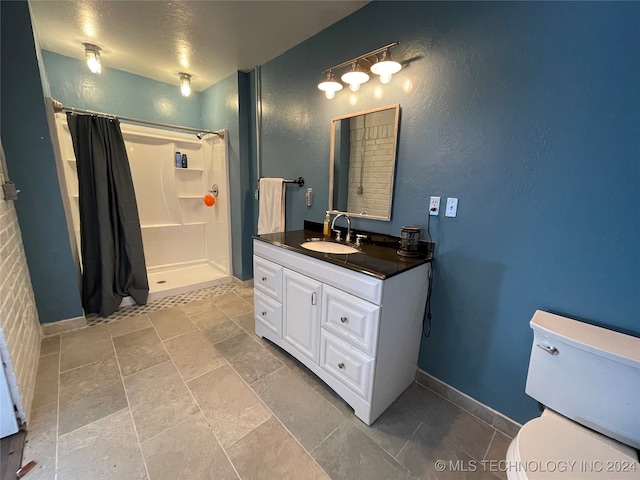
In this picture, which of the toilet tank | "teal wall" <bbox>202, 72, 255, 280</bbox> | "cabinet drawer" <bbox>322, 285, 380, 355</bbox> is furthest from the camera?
"teal wall" <bbox>202, 72, 255, 280</bbox>

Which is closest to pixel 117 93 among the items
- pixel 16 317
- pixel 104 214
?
pixel 104 214

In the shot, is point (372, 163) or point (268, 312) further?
point (268, 312)

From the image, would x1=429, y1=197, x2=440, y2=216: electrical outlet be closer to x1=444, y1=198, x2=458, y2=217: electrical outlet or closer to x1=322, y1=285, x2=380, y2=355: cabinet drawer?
x1=444, y1=198, x2=458, y2=217: electrical outlet

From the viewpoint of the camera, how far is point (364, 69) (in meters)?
1.70

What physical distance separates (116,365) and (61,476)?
733 mm

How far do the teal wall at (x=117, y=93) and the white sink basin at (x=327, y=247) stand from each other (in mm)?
2693

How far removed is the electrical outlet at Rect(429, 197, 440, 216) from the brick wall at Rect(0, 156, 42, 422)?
2.20 metres

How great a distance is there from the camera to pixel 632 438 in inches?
35.3

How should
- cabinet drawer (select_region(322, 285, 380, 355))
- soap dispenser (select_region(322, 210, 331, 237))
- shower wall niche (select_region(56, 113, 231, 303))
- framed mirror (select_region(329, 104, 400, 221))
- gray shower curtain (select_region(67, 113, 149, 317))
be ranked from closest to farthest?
cabinet drawer (select_region(322, 285, 380, 355)), framed mirror (select_region(329, 104, 400, 221)), soap dispenser (select_region(322, 210, 331, 237)), gray shower curtain (select_region(67, 113, 149, 317)), shower wall niche (select_region(56, 113, 231, 303))

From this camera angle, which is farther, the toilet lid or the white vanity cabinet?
the white vanity cabinet

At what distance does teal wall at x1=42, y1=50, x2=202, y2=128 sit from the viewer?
2537mm

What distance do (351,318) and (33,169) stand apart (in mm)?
2368

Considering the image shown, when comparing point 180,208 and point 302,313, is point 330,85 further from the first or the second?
point 180,208

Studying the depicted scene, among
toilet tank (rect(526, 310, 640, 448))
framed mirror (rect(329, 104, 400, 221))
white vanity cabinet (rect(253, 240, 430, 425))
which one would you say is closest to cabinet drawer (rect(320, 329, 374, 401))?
white vanity cabinet (rect(253, 240, 430, 425))
